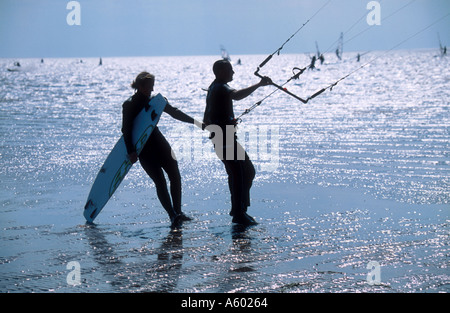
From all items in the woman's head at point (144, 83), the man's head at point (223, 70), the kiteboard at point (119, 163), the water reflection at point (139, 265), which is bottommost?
the water reflection at point (139, 265)

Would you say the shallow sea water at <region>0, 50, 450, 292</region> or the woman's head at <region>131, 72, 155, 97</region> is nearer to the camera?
the shallow sea water at <region>0, 50, 450, 292</region>

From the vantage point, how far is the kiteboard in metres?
6.13

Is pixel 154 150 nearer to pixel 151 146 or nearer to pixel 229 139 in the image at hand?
pixel 151 146

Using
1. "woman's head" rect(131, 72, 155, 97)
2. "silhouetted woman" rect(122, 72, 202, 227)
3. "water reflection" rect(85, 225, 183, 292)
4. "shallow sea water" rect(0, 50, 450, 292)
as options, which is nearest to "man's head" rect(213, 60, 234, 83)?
"silhouetted woman" rect(122, 72, 202, 227)

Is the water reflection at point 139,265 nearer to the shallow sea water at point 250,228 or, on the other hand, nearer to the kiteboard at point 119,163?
the shallow sea water at point 250,228

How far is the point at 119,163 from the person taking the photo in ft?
21.5

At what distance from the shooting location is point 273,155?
11320 mm

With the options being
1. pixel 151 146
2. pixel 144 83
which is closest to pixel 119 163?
pixel 151 146

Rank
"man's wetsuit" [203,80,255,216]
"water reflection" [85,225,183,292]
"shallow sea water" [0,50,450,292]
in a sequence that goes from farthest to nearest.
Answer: "man's wetsuit" [203,80,255,216]
"shallow sea water" [0,50,450,292]
"water reflection" [85,225,183,292]

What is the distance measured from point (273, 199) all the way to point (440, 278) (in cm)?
323

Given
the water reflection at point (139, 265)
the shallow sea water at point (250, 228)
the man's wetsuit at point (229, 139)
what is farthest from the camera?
the man's wetsuit at point (229, 139)

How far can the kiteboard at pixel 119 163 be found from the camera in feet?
20.1

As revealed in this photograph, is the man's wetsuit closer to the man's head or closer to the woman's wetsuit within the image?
the man's head

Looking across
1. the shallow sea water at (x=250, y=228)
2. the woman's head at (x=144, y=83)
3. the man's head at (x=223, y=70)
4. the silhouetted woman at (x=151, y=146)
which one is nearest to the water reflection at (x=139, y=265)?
the shallow sea water at (x=250, y=228)
